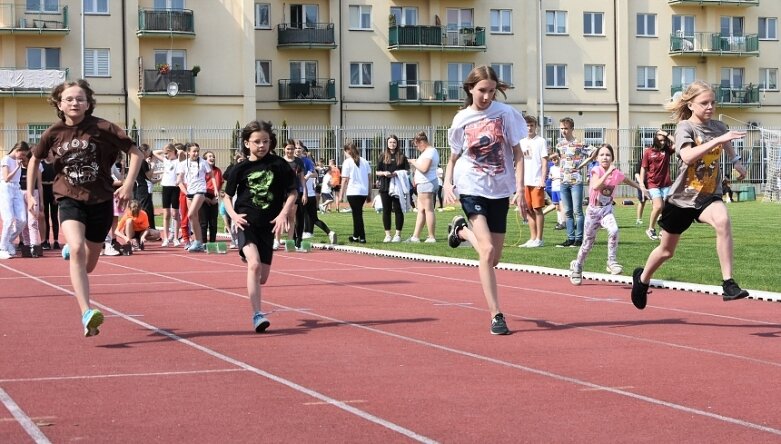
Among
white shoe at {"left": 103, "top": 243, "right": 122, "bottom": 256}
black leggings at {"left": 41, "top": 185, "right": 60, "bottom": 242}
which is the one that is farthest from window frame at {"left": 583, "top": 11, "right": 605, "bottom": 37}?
white shoe at {"left": 103, "top": 243, "right": 122, "bottom": 256}

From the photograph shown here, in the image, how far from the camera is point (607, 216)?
15.1 metres

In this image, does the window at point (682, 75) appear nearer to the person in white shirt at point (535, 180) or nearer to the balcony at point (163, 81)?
the balcony at point (163, 81)

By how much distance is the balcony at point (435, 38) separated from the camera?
6625 centimetres

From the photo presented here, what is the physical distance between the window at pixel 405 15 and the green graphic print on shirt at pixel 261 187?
57.1 meters

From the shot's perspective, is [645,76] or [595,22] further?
[645,76]

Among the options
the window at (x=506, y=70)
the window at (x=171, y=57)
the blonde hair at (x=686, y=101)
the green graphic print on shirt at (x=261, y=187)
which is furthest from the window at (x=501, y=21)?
the green graphic print on shirt at (x=261, y=187)

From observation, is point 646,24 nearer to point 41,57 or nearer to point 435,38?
point 435,38

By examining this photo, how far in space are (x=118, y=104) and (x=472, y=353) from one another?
5379 cm

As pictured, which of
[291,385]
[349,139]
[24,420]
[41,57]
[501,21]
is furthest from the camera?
[501,21]

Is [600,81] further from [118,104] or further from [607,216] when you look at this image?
[607,216]

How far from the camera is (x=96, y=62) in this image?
60562 mm

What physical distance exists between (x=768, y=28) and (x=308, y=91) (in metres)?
27.3

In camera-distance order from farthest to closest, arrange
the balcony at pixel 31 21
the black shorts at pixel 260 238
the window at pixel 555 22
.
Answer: the window at pixel 555 22 < the balcony at pixel 31 21 < the black shorts at pixel 260 238

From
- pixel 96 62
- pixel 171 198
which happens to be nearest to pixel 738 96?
pixel 96 62
